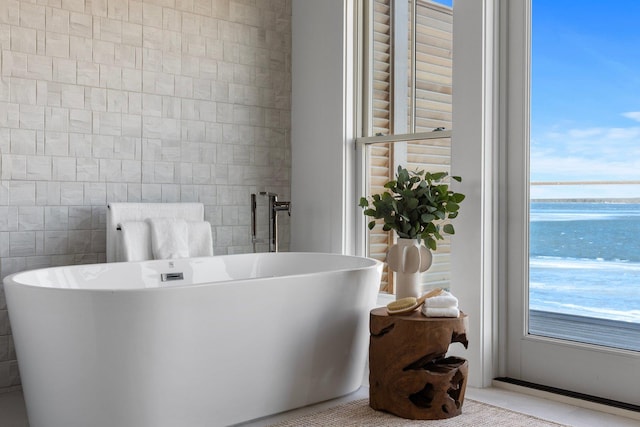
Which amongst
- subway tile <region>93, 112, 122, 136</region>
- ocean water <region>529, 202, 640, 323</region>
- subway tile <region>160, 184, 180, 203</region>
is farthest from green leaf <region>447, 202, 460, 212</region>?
subway tile <region>93, 112, 122, 136</region>

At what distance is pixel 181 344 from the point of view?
2.64 metres

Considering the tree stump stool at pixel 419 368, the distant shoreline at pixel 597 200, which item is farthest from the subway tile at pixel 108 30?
the distant shoreline at pixel 597 200

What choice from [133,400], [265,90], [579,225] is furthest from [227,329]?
[265,90]

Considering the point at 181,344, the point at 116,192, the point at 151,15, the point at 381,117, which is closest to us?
the point at 181,344

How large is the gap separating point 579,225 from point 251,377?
5.80 feet

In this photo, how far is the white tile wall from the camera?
11.5ft

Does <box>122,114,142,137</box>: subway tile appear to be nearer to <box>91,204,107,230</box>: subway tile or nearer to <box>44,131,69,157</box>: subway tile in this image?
<box>44,131,69,157</box>: subway tile

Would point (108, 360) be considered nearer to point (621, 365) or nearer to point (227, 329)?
point (227, 329)

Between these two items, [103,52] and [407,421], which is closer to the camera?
[407,421]

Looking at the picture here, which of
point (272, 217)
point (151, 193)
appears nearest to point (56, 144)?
point (151, 193)

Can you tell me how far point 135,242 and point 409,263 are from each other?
1496 mm

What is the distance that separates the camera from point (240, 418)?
292 cm

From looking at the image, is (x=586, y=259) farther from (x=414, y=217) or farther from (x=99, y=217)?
(x=99, y=217)

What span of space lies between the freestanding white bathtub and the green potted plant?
6.4 inches
